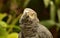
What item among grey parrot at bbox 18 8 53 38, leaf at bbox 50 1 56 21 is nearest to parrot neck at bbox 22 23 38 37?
grey parrot at bbox 18 8 53 38

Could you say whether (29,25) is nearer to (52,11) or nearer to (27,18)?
(27,18)

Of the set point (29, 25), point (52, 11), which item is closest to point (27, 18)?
point (29, 25)

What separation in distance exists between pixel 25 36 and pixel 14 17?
1.42 m

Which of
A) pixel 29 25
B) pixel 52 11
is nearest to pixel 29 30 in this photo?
pixel 29 25

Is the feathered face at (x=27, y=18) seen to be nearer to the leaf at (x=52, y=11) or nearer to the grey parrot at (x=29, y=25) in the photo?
the grey parrot at (x=29, y=25)

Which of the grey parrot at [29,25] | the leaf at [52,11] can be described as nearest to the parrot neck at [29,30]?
the grey parrot at [29,25]

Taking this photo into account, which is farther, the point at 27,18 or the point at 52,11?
the point at 52,11

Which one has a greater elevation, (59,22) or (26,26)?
(26,26)

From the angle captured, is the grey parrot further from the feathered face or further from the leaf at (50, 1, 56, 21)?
the leaf at (50, 1, 56, 21)

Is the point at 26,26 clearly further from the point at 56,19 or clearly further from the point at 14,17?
the point at 56,19

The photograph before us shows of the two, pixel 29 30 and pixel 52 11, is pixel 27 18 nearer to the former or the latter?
pixel 29 30

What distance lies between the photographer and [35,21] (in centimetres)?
57

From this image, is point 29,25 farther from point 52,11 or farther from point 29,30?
point 52,11

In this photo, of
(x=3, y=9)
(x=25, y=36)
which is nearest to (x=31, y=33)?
(x=25, y=36)
